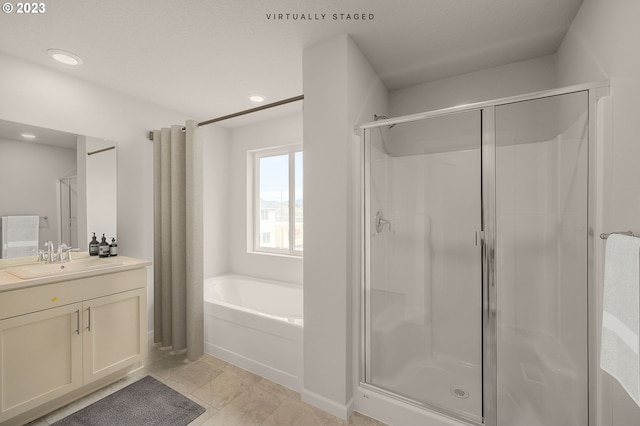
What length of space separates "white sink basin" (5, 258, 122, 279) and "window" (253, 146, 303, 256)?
166 cm

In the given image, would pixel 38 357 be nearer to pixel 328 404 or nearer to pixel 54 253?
pixel 54 253

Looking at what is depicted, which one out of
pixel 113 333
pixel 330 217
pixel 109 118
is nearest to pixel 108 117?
pixel 109 118

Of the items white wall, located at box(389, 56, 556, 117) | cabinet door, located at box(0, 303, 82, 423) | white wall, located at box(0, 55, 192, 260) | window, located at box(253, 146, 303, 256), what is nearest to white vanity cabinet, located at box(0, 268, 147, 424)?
cabinet door, located at box(0, 303, 82, 423)

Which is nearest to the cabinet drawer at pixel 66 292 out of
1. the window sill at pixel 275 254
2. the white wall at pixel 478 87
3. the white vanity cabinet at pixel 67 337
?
the white vanity cabinet at pixel 67 337

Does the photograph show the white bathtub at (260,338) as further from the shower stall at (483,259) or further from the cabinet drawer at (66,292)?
the cabinet drawer at (66,292)

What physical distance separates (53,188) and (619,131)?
11.8 feet

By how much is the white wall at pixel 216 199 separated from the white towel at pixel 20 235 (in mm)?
1490

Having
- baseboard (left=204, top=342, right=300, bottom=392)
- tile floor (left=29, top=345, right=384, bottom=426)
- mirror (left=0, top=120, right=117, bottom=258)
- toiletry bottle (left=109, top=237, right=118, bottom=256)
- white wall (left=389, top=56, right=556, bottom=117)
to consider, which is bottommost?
tile floor (left=29, top=345, right=384, bottom=426)

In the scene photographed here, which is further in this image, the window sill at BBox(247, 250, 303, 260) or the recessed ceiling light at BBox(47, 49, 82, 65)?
the window sill at BBox(247, 250, 303, 260)

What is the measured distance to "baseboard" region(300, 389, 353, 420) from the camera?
177 centimetres

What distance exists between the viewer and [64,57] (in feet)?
6.60

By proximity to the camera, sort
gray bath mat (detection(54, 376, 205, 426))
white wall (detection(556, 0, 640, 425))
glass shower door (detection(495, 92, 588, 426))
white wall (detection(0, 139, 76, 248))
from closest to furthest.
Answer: white wall (detection(556, 0, 640, 425)) → glass shower door (detection(495, 92, 588, 426)) → gray bath mat (detection(54, 376, 205, 426)) → white wall (detection(0, 139, 76, 248))

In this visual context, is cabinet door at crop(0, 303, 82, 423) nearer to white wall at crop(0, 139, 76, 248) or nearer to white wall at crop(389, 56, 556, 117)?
white wall at crop(0, 139, 76, 248)

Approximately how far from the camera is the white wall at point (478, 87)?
2.10m
